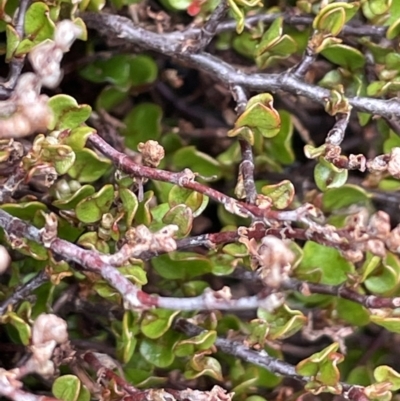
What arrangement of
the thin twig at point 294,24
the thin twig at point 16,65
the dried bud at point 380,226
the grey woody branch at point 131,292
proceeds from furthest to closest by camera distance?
the thin twig at point 294,24, the thin twig at point 16,65, the dried bud at point 380,226, the grey woody branch at point 131,292

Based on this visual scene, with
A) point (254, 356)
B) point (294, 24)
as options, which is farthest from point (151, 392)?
point (294, 24)

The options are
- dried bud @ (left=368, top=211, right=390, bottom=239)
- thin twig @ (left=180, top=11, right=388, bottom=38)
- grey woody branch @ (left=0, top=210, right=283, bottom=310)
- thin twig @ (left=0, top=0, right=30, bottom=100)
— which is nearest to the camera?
grey woody branch @ (left=0, top=210, right=283, bottom=310)

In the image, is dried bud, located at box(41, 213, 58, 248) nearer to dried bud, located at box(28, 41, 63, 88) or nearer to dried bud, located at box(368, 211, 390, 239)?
dried bud, located at box(28, 41, 63, 88)

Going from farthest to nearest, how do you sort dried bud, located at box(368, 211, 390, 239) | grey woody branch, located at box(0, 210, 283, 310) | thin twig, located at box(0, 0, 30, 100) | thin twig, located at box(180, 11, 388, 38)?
thin twig, located at box(180, 11, 388, 38) < thin twig, located at box(0, 0, 30, 100) < dried bud, located at box(368, 211, 390, 239) < grey woody branch, located at box(0, 210, 283, 310)

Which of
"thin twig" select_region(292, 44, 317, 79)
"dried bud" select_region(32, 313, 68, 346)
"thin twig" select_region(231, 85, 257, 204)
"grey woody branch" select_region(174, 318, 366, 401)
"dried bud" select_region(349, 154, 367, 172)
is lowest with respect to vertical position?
"grey woody branch" select_region(174, 318, 366, 401)

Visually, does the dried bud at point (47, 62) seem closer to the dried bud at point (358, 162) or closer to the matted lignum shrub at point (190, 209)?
the matted lignum shrub at point (190, 209)

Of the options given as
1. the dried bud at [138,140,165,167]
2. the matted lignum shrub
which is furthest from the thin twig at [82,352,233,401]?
the dried bud at [138,140,165,167]

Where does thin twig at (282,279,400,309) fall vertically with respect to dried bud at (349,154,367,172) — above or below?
below

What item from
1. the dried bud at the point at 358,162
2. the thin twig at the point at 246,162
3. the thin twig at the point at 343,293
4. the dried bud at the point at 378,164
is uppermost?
the dried bud at the point at 378,164

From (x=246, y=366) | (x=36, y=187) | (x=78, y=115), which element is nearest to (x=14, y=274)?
(x=36, y=187)

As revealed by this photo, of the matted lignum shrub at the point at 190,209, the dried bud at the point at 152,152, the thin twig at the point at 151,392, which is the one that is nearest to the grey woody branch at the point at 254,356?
the matted lignum shrub at the point at 190,209

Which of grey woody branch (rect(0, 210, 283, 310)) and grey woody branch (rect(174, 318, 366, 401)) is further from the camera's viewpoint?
grey woody branch (rect(174, 318, 366, 401))
